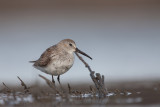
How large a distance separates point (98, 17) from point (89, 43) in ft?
16.5

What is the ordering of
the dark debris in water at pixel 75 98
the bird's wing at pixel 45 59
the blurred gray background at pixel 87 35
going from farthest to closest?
1. the blurred gray background at pixel 87 35
2. the bird's wing at pixel 45 59
3. the dark debris in water at pixel 75 98

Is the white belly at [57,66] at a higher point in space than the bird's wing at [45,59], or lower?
lower

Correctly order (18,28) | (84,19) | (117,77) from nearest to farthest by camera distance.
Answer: (117,77), (18,28), (84,19)

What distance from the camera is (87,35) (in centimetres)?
1748

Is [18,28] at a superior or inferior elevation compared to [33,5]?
inferior

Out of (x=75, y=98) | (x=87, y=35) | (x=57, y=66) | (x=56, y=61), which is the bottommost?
(x=75, y=98)

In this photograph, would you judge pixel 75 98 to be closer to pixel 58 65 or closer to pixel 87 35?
pixel 58 65

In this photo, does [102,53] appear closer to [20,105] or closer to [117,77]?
[117,77]

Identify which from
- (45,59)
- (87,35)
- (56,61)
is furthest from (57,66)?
(87,35)

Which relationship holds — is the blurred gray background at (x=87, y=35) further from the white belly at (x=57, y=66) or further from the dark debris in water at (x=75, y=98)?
the dark debris in water at (x=75, y=98)

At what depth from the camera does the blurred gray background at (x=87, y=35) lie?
12391mm

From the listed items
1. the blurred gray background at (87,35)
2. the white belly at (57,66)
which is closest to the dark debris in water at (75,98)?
the white belly at (57,66)

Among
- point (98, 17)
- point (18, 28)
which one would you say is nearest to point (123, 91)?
point (18, 28)

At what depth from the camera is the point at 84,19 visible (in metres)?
20.7
